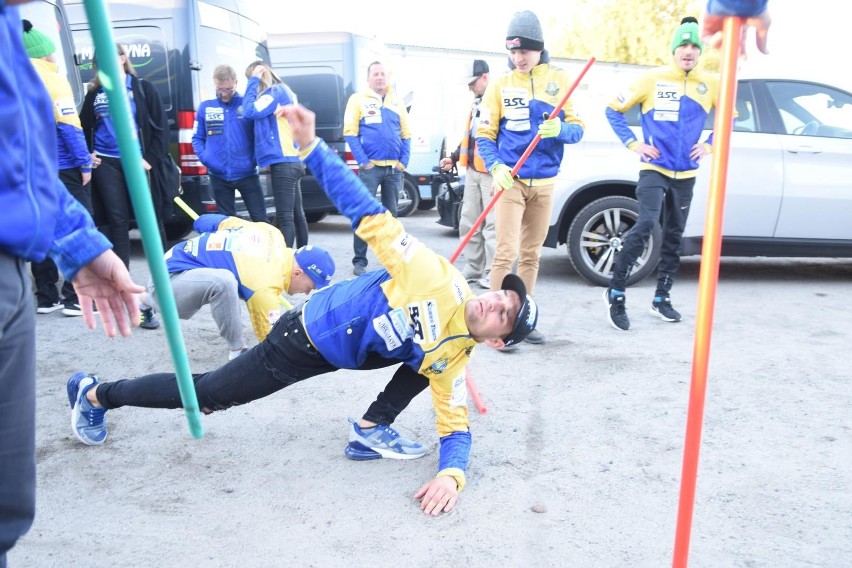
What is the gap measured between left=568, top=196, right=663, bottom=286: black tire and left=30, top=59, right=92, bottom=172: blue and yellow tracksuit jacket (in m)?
3.74

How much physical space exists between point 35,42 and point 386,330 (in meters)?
3.13

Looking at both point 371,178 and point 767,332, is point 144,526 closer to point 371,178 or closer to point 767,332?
point 767,332

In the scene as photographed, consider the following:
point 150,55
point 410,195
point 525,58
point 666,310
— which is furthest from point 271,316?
point 410,195

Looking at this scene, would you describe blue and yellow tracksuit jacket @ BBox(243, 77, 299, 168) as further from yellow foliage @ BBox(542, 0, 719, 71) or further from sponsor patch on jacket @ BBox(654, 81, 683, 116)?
yellow foliage @ BBox(542, 0, 719, 71)

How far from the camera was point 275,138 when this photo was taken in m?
6.13

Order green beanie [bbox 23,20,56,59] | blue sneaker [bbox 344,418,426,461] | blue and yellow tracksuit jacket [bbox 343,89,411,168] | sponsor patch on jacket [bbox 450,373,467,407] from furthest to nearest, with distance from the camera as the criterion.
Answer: blue and yellow tracksuit jacket [bbox 343,89,411,168] → green beanie [bbox 23,20,56,59] → blue sneaker [bbox 344,418,426,461] → sponsor patch on jacket [bbox 450,373,467,407]

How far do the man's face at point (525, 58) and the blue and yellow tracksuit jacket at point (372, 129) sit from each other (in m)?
2.32

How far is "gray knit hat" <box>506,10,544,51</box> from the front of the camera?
4676 millimetres

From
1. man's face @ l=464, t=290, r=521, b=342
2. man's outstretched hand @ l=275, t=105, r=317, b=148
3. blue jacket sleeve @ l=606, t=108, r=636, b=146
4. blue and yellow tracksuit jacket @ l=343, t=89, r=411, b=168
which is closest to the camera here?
man's outstretched hand @ l=275, t=105, r=317, b=148

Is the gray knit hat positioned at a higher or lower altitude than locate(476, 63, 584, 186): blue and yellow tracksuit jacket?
higher

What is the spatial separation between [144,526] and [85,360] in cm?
202

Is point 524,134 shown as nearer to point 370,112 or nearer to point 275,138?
point 275,138

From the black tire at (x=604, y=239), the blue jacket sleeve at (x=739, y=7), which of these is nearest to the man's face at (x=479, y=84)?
the black tire at (x=604, y=239)

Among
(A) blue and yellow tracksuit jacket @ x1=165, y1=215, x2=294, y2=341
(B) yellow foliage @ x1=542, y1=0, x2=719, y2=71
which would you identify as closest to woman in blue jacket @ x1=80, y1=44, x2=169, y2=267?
(A) blue and yellow tracksuit jacket @ x1=165, y1=215, x2=294, y2=341
